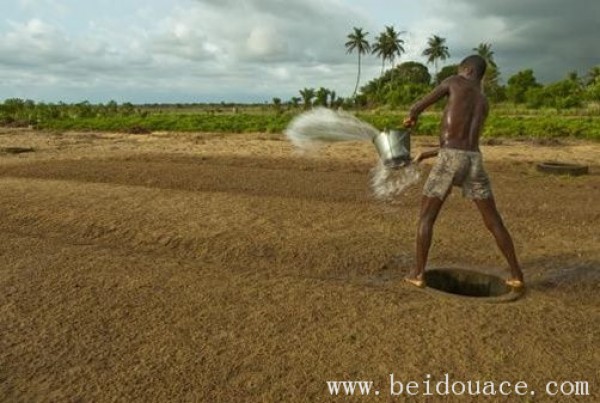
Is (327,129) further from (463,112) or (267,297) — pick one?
(267,297)

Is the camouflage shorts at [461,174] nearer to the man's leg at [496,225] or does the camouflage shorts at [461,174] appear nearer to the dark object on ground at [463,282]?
the man's leg at [496,225]

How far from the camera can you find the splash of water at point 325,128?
554 centimetres

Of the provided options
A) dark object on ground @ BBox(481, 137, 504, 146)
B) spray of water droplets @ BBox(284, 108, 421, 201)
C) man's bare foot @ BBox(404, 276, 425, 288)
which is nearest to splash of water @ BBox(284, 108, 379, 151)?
spray of water droplets @ BBox(284, 108, 421, 201)

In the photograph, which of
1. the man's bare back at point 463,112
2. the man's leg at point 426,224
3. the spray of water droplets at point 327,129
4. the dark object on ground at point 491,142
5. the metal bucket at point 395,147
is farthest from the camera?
the dark object on ground at point 491,142

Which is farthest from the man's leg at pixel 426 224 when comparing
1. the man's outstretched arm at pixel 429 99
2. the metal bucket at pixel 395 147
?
the man's outstretched arm at pixel 429 99

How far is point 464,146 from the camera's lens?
4.66 m

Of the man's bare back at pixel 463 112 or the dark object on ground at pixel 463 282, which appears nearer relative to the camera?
the man's bare back at pixel 463 112

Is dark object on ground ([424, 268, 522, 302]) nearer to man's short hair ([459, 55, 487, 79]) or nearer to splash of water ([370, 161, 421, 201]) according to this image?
man's short hair ([459, 55, 487, 79])

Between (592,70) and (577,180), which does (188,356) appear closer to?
(577,180)

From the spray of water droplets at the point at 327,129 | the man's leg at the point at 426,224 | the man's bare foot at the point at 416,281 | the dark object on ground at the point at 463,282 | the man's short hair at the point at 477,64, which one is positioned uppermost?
the man's short hair at the point at 477,64

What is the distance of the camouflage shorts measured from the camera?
4641 millimetres

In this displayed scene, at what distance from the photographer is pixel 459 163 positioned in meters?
4.63

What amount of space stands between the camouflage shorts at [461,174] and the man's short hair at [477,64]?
2.18 ft

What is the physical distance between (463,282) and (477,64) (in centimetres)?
200
